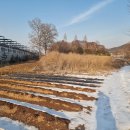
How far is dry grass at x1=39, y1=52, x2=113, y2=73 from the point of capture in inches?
1115

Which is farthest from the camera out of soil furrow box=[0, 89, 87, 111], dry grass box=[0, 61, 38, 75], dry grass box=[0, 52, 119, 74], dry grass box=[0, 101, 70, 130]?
dry grass box=[0, 52, 119, 74]

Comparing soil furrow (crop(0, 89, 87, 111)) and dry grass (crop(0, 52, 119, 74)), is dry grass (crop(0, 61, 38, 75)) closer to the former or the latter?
dry grass (crop(0, 52, 119, 74))

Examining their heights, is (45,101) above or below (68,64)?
below

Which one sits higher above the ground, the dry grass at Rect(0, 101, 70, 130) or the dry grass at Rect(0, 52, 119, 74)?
the dry grass at Rect(0, 52, 119, 74)

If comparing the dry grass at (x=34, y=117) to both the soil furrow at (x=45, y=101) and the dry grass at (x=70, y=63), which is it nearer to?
the soil furrow at (x=45, y=101)

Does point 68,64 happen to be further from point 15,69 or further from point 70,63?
point 15,69

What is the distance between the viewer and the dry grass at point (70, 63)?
2833 centimetres

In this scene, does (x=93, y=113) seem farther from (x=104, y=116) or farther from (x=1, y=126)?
(x=1, y=126)

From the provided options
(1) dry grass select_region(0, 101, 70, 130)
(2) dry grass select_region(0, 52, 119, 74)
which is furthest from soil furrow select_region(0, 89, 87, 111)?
(2) dry grass select_region(0, 52, 119, 74)

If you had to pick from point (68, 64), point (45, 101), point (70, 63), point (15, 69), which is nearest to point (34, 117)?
point (45, 101)

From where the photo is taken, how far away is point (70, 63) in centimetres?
2858

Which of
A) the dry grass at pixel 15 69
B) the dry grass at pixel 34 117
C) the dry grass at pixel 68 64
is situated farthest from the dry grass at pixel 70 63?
the dry grass at pixel 34 117

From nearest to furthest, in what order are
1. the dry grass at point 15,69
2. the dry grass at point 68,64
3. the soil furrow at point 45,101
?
the soil furrow at point 45,101 < the dry grass at point 15,69 < the dry grass at point 68,64

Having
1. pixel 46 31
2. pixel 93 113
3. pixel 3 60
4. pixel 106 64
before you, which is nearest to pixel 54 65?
pixel 106 64
